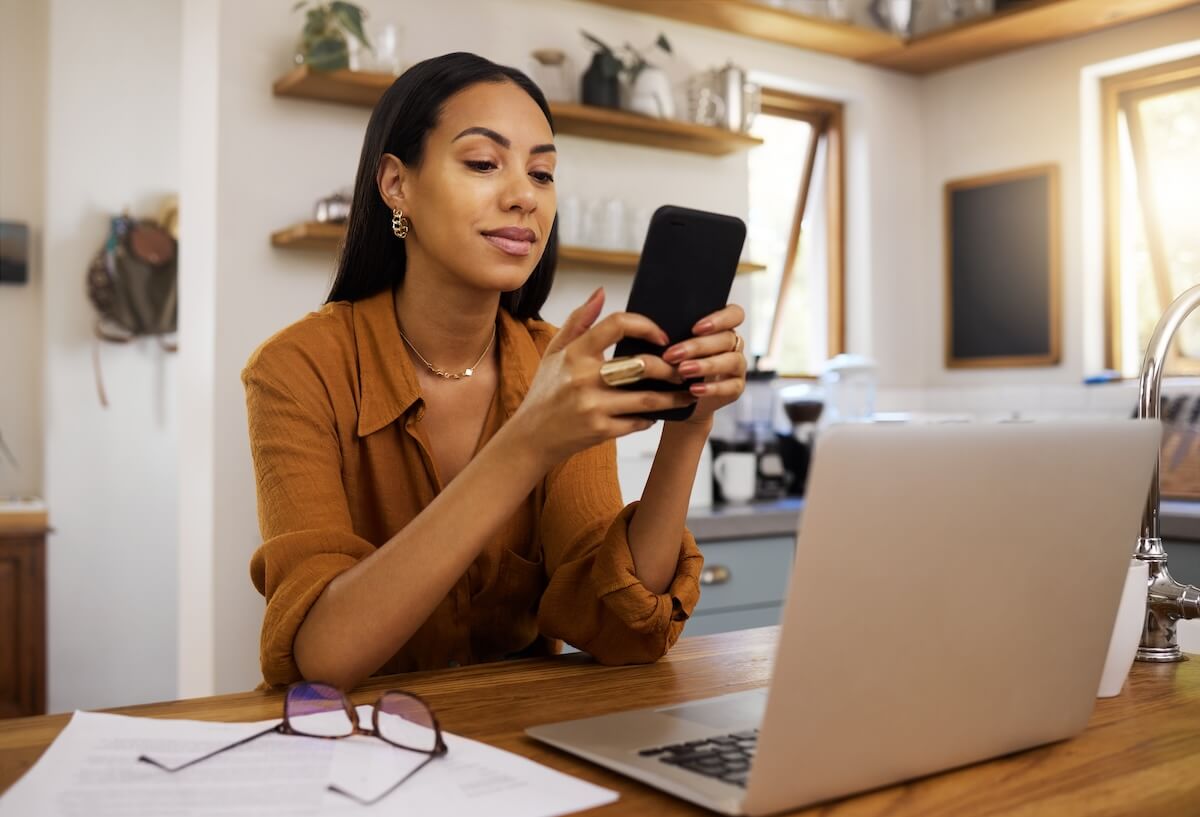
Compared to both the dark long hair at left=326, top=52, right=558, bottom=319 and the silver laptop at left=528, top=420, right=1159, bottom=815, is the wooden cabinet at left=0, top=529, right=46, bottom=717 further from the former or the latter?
the silver laptop at left=528, top=420, right=1159, bottom=815

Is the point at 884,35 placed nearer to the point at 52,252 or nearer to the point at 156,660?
the point at 52,252

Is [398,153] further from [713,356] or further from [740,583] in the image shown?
[740,583]

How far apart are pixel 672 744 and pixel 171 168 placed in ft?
12.0

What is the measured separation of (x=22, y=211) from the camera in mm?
3896

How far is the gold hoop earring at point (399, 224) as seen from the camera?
1.50 metres

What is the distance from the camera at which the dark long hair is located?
55.6 inches

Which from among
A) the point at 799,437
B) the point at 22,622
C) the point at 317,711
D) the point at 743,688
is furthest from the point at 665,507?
the point at 22,622

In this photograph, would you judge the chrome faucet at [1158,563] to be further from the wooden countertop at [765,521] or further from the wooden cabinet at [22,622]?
the wooden cabinet at [22,622]

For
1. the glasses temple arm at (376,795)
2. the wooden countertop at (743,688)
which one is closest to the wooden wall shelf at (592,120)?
the wooden countertop at (743,688)

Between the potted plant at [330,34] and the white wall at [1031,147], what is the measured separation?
7.47 ft

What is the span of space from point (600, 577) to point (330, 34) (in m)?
1.82

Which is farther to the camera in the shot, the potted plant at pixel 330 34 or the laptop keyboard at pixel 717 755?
the potted plant at pixel 330 34

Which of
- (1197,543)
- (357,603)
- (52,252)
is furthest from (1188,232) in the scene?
(52,252)

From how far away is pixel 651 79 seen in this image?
10.4ft
